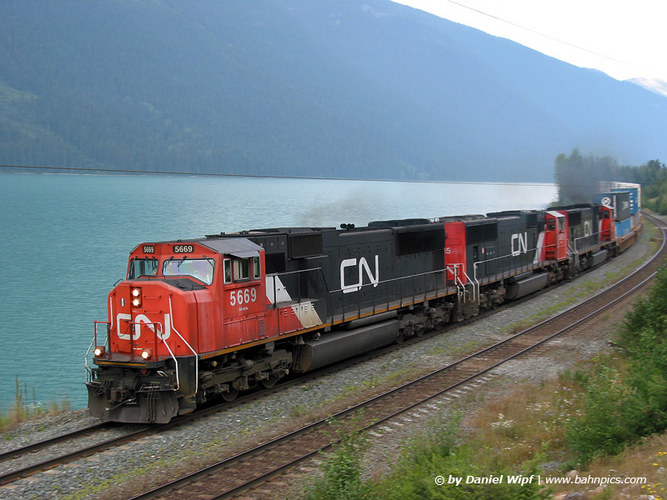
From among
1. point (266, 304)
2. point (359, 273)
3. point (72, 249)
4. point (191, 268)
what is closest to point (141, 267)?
point (191, 268)

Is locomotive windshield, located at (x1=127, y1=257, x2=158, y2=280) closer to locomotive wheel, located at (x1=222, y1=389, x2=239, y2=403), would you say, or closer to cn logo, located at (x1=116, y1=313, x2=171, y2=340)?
cn logo, located at (x1=116, y1=313, x2=171, y2=340)

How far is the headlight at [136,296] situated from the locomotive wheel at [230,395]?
2634 mm

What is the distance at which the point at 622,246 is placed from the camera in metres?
44.4

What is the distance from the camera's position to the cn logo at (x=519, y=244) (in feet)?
82.4

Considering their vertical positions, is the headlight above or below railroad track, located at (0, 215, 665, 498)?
above

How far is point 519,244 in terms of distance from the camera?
84.1ft

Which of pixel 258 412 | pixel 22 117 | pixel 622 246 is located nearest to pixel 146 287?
pixel 258 412

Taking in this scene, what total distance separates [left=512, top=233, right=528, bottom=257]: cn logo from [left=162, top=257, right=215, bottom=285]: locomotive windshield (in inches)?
672

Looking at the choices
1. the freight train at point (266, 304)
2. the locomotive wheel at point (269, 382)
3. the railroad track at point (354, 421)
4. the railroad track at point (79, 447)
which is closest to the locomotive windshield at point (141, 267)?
the freight train at point (266, 304)

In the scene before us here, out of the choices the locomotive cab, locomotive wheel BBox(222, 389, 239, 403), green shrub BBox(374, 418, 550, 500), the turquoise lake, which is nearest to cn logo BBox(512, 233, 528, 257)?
the locomotive cab

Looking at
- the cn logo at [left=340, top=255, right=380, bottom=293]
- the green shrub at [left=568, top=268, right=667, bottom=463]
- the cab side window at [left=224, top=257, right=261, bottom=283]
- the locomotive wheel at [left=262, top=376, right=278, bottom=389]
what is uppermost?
the cab side window at [left=224, top=257, right=261, bottom=283]

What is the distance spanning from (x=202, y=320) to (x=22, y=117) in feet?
456

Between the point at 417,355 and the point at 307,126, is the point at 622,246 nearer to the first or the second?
the point at 417,355

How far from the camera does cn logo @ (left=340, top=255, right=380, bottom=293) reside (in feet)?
50.4
